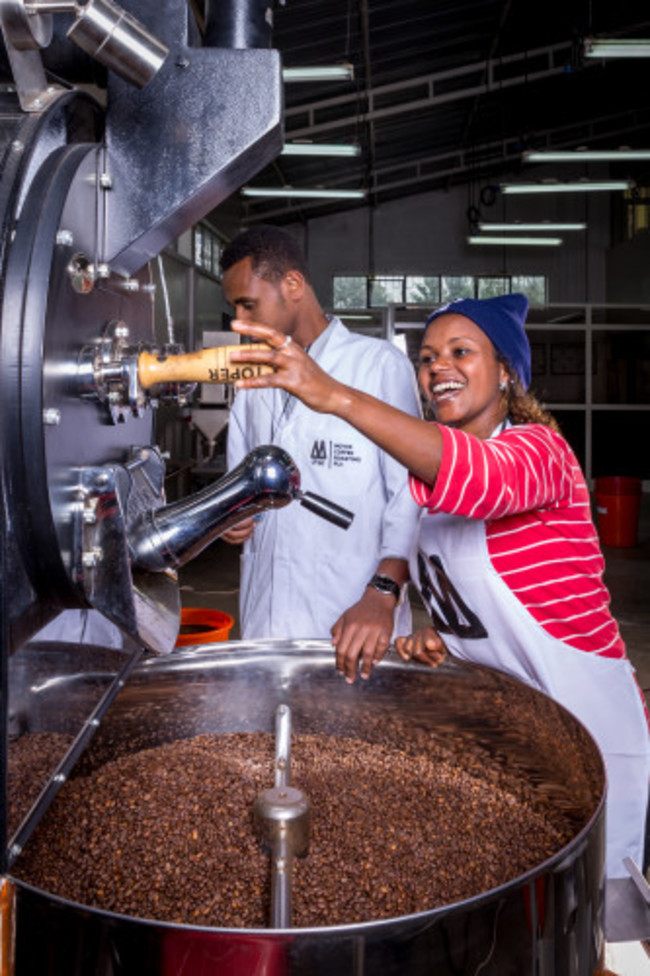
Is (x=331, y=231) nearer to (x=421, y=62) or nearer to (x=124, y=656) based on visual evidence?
(x=421, y=62)

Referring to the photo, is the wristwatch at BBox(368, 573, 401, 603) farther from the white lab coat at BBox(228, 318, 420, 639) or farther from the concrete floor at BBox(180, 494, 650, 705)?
the concrete floor at BBox(180, 494, 650, 705)

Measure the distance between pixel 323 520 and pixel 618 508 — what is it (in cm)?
543

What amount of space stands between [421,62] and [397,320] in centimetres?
277

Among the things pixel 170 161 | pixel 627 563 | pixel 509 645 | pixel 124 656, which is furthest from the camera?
pixel 627 563

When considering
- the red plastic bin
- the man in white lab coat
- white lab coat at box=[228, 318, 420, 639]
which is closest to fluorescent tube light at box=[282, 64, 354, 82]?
the red plastic bin

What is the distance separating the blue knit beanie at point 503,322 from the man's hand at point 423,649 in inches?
20.2

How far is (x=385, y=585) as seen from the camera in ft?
4.57

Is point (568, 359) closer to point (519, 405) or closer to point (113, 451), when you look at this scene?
point (519, 405)

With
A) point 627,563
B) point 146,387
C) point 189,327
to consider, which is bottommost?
point 627,563

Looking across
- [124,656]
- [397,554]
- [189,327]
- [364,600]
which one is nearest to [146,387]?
[124,656]

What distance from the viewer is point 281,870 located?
65 cm

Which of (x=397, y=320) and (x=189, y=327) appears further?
(x=397, y=320)

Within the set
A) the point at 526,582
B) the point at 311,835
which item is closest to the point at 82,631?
the point at 311,835

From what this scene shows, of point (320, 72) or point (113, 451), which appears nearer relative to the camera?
point (113, 451)
